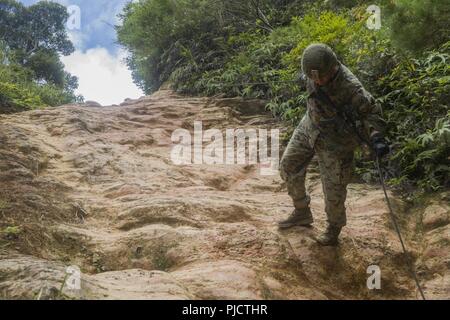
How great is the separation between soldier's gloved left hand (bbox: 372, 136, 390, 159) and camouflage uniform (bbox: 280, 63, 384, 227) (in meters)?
0.16

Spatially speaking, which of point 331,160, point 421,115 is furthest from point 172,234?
point 421,115

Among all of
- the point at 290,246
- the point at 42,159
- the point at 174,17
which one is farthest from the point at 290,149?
the point at 174,17

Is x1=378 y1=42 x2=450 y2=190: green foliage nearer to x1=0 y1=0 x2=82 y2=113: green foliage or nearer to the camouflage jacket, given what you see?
the camouflage jacket

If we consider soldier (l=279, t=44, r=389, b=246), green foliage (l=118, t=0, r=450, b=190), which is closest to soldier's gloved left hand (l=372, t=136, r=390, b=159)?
soldier (l=279, t=44, r=389, b=246)

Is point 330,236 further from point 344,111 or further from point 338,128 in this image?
point 344,111

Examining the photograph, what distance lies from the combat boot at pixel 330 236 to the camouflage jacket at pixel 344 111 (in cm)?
101

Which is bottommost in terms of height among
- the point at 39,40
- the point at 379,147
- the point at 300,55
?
the point at 379,147

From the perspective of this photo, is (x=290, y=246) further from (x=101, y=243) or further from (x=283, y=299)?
(x=101, y=243)

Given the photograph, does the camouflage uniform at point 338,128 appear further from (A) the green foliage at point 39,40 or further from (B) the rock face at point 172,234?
(A) the green foliage at point 39,40

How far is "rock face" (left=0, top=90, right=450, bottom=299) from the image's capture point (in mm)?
3689

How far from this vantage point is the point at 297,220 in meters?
5.38

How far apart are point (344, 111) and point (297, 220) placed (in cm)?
154

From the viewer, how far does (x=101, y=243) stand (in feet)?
15.5

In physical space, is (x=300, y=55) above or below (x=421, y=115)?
above
